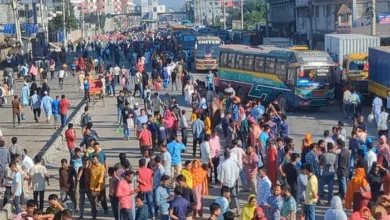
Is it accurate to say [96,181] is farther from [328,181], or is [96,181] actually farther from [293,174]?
[328,181]

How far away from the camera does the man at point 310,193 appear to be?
14.2 metres

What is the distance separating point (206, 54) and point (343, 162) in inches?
1364

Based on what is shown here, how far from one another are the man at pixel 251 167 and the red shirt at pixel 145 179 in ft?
7.74

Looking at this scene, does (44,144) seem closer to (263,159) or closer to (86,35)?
(263,159)

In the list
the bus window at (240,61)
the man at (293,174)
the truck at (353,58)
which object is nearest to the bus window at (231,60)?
the bus window at (240,61)

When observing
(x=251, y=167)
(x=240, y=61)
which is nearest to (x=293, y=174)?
(x=251, y=167)

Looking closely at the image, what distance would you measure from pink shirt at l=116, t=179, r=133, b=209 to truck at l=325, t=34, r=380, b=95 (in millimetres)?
19344

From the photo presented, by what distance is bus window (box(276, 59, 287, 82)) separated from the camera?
31859 millimetres

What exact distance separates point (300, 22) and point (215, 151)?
6503cm

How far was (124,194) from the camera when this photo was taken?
14.3 metres

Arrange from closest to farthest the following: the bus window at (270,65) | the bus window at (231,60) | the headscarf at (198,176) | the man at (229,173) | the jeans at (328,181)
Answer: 1. the headscarf at (198,176)
2. the man at (229,173)
3. the jeans at (328,181)
4. the bus window at (270,65)
5. the bus window at (231,60)

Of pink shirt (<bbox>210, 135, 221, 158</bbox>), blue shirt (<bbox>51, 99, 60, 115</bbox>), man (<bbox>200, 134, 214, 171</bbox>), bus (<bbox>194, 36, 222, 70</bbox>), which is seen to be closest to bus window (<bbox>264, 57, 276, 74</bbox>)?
blue shirt (<bbox>51, 99, 60, 115</bbox>)

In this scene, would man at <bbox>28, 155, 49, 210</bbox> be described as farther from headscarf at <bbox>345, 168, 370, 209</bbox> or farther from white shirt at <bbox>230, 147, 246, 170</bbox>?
headscarf at <bbox>345, 168, 370, 209</bbox>

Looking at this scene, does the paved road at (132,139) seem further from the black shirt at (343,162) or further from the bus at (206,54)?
the bus at (206,54)
